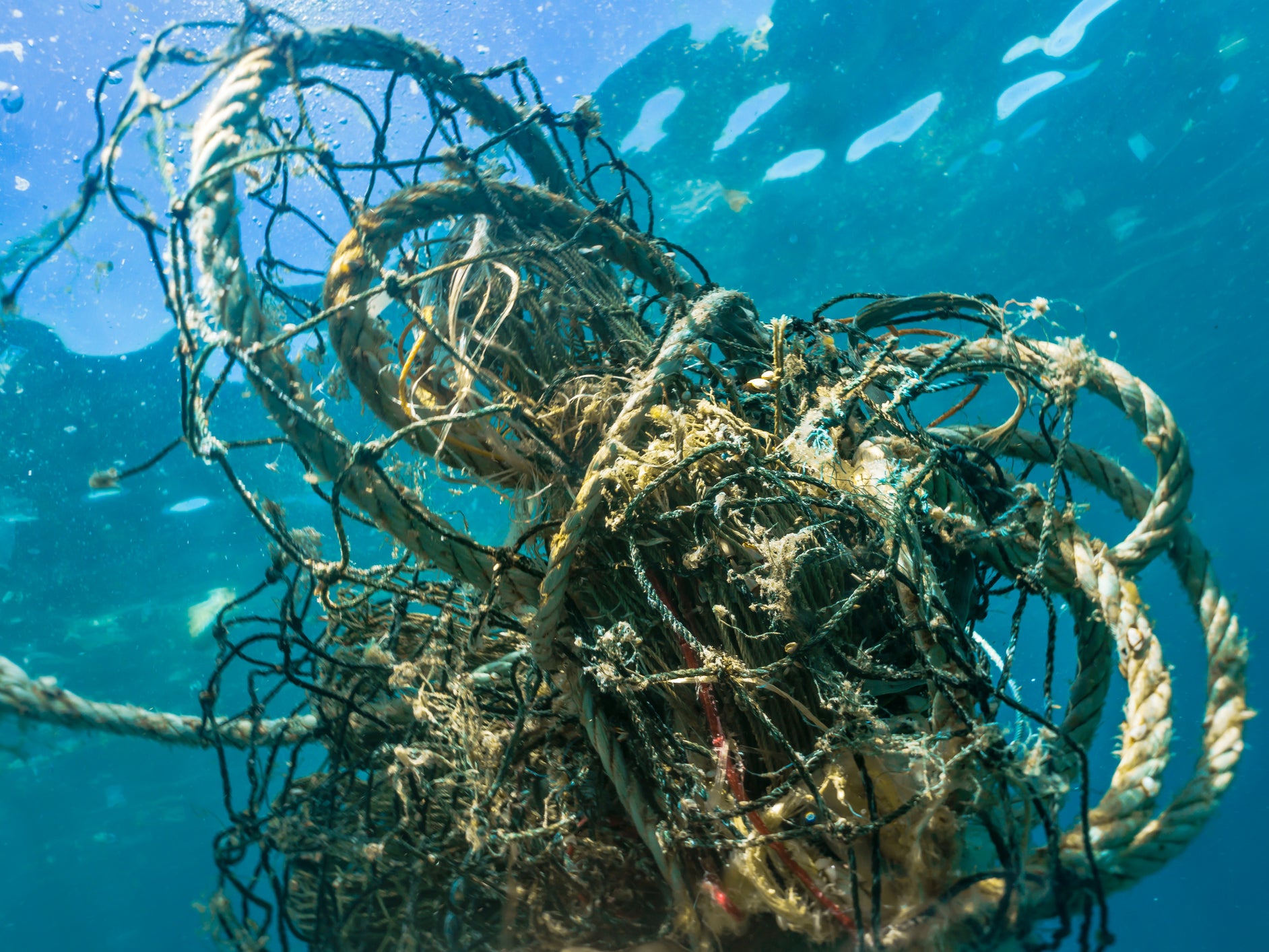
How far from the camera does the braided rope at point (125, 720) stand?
3.84 ft

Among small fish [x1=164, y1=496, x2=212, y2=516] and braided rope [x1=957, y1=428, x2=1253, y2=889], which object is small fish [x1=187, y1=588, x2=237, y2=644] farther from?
braided rope [x1=957, y1=428, x2=1253, y2=889]

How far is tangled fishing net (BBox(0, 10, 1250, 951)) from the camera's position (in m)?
1.14

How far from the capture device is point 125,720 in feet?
5.23

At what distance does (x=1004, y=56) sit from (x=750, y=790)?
1401 centimetres

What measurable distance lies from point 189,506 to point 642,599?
49.9 ft

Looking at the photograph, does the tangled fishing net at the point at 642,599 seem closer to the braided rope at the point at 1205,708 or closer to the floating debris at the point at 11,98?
the braided rope at the point at 1205,708

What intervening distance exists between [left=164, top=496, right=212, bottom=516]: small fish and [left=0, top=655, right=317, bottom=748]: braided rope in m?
13.6

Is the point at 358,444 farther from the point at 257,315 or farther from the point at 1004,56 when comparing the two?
the point at 1004,56

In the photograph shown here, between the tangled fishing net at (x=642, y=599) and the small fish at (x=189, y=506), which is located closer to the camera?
the tangled fishing net at (x=642, y=599)

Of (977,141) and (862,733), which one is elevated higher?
(977,141)

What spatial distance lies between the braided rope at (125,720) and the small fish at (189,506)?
44.6 ft

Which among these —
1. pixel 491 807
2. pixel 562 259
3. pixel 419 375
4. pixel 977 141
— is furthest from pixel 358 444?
pixel 977 141

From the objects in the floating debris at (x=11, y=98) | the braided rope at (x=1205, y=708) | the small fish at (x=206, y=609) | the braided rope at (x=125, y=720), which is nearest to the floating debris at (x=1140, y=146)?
the braided rope at (x=1205, y=708)

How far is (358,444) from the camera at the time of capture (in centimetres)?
121
